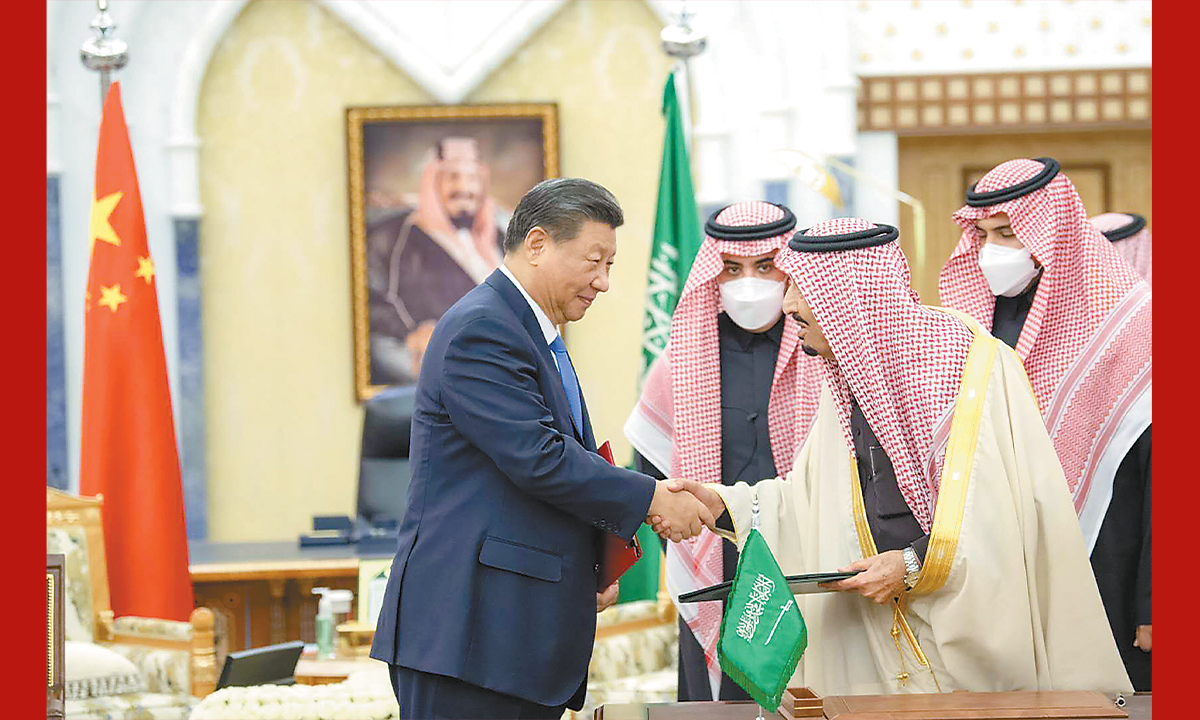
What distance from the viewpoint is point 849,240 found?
2.68 metres

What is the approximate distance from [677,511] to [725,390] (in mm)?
1094

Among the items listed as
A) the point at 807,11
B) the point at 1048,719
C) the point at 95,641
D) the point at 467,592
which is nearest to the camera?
the point at 1048,719

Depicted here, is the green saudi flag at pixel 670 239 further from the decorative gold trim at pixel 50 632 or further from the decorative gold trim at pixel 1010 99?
the decorative gold trim at pixel 50 632

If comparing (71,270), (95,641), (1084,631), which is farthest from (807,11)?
(1084,631)

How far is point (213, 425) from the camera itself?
7250 mm

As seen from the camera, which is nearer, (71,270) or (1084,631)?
(1084,631)

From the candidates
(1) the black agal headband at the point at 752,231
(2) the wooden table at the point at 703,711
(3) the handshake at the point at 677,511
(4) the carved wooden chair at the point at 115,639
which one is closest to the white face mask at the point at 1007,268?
(1) the black agal headband at the point at 752,231

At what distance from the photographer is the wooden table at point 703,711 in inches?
90.2

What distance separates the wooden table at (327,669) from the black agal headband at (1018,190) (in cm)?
235

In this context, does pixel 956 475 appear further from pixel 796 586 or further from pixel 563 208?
pixel 563 208

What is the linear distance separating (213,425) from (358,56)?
7.00 feet

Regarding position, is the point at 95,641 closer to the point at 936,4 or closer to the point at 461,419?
the point at 461,419

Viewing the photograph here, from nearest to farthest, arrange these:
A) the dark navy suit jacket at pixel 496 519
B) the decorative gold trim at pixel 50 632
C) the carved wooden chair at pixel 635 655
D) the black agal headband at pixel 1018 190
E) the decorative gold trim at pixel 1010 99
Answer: the dark navy suit jacket at pixel 496 519
the decorative gold trim at pixel 50 632
the black agal headband at pixel 1018 190
the carved wooden chair at pixel 635 655
the decorative gold trim at pixel 1010 99

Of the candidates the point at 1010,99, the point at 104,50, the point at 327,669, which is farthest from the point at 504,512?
the point at 1010,99
